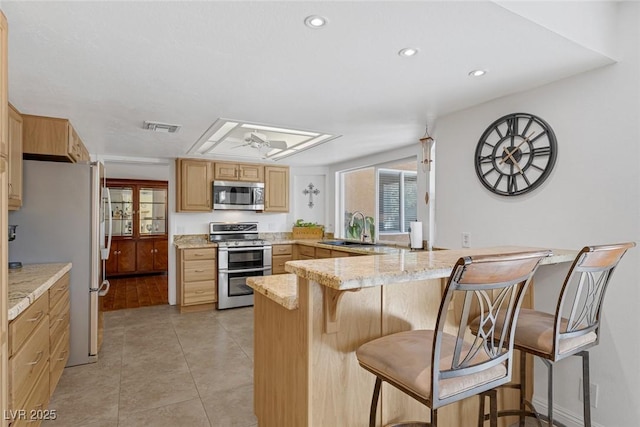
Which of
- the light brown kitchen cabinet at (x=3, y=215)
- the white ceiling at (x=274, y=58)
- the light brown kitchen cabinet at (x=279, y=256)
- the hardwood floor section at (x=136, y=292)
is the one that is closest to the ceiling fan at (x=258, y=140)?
the white ceiling at (x=274, y=58)

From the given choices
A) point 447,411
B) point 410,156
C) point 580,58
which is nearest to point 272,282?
point 447,411

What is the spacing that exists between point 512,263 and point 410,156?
3.30m

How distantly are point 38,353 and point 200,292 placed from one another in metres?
2.67

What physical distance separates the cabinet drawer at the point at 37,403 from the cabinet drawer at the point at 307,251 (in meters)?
3.29

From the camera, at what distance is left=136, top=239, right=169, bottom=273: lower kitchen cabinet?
286 inches

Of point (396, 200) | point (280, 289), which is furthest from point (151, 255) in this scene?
point (280, 289)

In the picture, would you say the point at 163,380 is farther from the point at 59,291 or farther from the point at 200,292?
the point at 200,292

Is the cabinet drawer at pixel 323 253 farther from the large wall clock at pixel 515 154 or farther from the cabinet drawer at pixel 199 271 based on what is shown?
the large wall clock at pixel 515 154

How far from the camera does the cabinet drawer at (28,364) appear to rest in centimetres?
159

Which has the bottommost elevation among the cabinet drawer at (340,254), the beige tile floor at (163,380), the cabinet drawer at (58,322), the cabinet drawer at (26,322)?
the beige tile floor at (163,380)

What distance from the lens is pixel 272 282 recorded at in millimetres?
1892

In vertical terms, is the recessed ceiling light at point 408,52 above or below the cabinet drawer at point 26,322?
above

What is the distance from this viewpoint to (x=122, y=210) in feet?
23.7

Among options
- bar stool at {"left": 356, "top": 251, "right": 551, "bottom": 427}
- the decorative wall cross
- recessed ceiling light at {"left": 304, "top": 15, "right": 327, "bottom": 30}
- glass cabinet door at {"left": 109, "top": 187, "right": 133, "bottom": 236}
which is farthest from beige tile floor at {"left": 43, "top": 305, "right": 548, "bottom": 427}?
glass cabinet door at {"left": 109, "top": 187, "right": 133, "bottom": 236}
